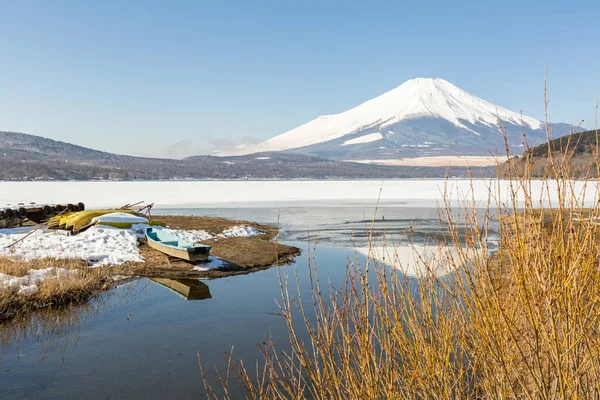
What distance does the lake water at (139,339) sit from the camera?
690 centimetres

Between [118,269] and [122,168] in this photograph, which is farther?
[122,168]

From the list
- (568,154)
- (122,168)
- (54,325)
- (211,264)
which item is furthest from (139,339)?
(122,168)

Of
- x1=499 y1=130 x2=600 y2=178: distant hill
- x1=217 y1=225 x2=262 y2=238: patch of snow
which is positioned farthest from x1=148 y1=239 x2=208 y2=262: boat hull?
x1=499 y1=130 x2=600 y2=178: distant hill

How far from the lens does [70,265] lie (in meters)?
12.5

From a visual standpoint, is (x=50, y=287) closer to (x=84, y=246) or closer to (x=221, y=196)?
(x=84, y=246)

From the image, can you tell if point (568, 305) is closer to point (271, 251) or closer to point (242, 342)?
point (242, 342)

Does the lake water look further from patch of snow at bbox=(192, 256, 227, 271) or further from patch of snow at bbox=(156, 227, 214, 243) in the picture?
patch of snow at bbox=(156, 227, 214, 243)

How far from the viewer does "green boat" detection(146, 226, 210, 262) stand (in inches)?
556

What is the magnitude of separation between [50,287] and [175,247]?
4.21m

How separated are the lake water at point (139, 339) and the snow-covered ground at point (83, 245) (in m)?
2.18

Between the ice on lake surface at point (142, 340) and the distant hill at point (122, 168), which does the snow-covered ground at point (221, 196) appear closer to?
the distant hill at point (122, 168)

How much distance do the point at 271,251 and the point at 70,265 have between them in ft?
23.2

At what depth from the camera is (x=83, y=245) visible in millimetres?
15016

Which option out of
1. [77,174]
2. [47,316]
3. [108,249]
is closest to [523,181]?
[47,316]
